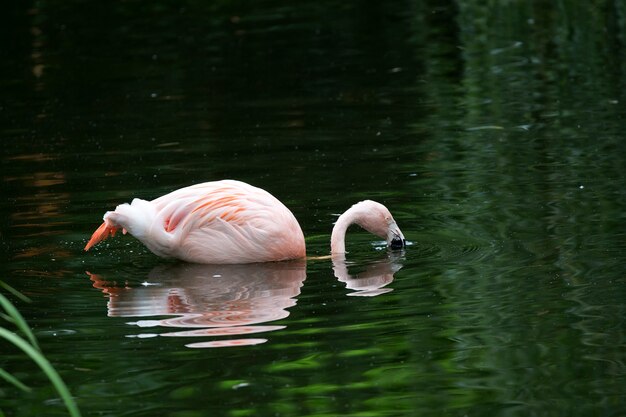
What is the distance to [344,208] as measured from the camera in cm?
807

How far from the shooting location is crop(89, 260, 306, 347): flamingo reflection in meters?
5.89

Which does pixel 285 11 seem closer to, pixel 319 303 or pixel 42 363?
pixel 319 303

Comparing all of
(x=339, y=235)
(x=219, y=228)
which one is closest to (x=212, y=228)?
(x=219, y=228)

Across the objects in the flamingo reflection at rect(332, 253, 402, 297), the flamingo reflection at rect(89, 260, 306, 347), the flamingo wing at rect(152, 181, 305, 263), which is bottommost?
the flamingo reflection at rect(332, 253, 402, 297)

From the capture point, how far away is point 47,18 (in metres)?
18.7

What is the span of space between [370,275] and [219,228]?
0.93 metres

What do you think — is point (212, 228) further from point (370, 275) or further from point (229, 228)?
point (370, 275)

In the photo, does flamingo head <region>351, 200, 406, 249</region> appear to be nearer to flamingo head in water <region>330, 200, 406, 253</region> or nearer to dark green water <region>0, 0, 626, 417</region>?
flamingo head in water <region>330, 200, 406, 253</region>

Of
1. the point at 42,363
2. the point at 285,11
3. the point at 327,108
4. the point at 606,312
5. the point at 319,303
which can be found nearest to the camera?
the point at 42,363

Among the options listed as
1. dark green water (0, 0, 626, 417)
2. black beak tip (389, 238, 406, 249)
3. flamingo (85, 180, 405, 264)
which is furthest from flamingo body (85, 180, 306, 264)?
black beak tip (389, 238, 406, 249)

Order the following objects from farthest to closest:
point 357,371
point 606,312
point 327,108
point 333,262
Result: point 327,108 < point 333,262 < point 606,312 < point 357,371

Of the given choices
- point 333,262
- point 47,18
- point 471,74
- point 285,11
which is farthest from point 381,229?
point 47,18

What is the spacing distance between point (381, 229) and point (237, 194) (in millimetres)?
834

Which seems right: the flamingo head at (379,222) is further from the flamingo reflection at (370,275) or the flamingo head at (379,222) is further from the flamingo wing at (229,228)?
the flamingo wing at (229,228)
